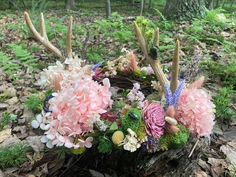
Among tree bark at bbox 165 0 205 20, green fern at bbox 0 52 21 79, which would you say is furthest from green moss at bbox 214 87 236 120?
tree bark at bbox 165 0 205 20

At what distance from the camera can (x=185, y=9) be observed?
7.08 metres

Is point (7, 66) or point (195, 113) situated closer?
point (195, 113)

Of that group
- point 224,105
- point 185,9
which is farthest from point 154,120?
point 185,9

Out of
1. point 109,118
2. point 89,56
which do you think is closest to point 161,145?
point 109,118

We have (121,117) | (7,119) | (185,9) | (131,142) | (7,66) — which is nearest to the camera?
(131,142)

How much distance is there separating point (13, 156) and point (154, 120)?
1.16 metres

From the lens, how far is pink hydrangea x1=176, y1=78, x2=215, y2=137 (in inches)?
92.7

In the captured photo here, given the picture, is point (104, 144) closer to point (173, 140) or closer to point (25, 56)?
point (173, 140)

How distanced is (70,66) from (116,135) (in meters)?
0.69

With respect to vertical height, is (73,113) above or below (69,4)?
above

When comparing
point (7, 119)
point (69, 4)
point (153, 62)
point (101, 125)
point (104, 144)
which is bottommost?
point (69, 4)

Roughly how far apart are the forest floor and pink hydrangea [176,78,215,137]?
0.66 ft

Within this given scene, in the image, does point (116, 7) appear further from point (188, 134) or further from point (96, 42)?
point (188, 134)

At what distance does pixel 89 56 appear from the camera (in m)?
4.75
